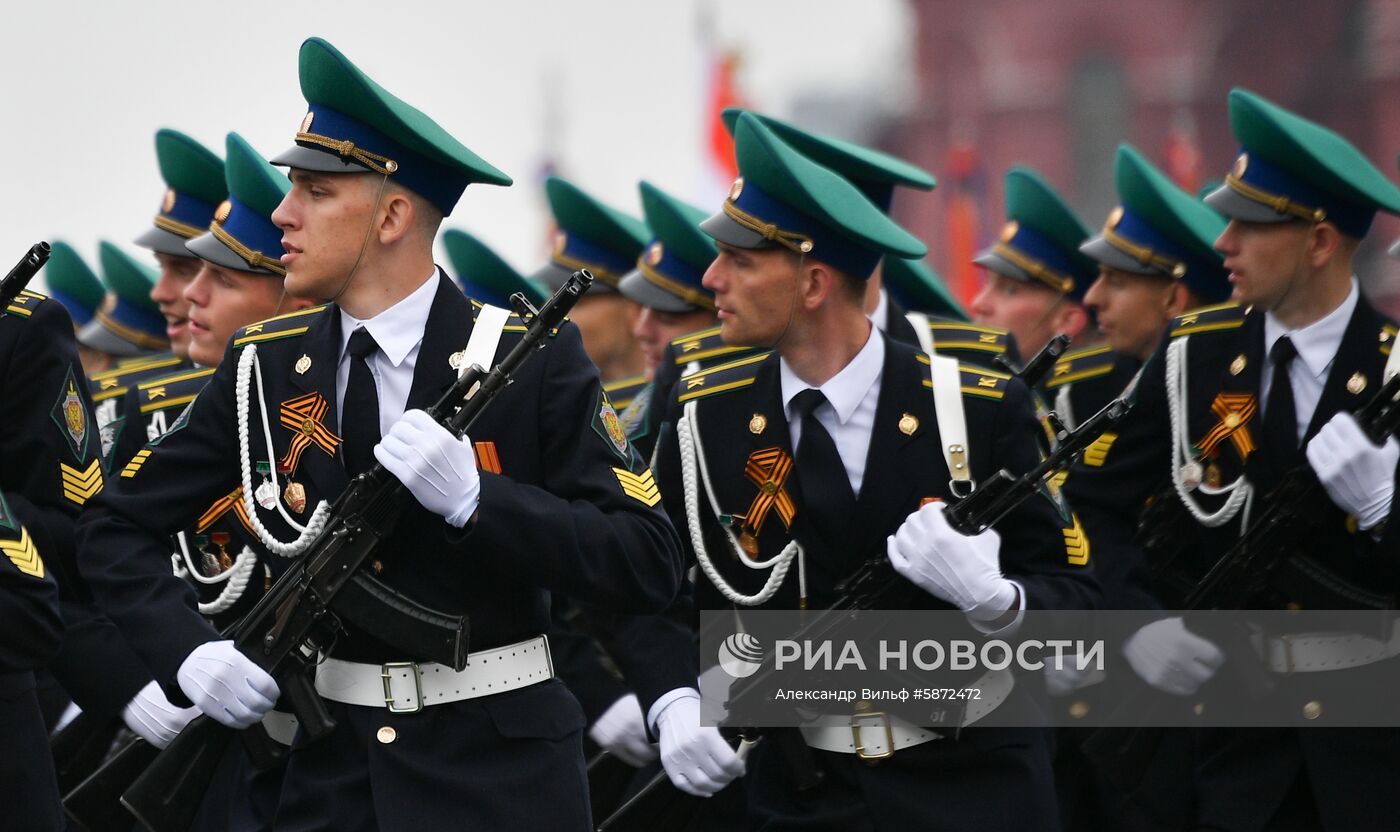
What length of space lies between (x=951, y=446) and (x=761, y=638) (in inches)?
28.6

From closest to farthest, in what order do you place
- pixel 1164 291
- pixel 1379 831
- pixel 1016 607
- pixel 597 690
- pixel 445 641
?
pixel 445 641 < pixel 1016 607 < pixel 1379 831 < pixel 597 690 < pixel 1164 291

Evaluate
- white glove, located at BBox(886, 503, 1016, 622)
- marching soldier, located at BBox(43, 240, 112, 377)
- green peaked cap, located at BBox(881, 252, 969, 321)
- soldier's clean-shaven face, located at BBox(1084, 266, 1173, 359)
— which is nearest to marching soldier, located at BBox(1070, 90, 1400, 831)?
white glove, located at BBox(886, 503, 1016, 622)

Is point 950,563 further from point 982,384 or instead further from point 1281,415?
point 1281,415

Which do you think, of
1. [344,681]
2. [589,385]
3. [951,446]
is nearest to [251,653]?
[344,681]

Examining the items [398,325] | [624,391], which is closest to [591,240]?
[624,391]

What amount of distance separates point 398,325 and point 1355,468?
8.58 feet

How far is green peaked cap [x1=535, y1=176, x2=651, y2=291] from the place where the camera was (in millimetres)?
9773

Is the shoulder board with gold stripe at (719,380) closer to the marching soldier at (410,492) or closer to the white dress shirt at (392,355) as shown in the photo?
the marching soldier at (410,492)

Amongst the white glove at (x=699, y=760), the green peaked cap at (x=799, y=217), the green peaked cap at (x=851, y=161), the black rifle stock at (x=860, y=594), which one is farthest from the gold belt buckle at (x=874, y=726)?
the green peaked cap at (x=851, y=161)

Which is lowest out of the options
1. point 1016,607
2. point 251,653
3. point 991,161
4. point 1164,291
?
point 251,653

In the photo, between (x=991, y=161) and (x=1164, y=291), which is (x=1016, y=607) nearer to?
(x=1164, y=291)

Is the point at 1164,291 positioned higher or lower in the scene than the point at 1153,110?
lower

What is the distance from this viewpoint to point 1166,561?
22.3 feet

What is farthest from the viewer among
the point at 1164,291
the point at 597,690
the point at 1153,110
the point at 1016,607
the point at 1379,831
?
the point at 1153,110
